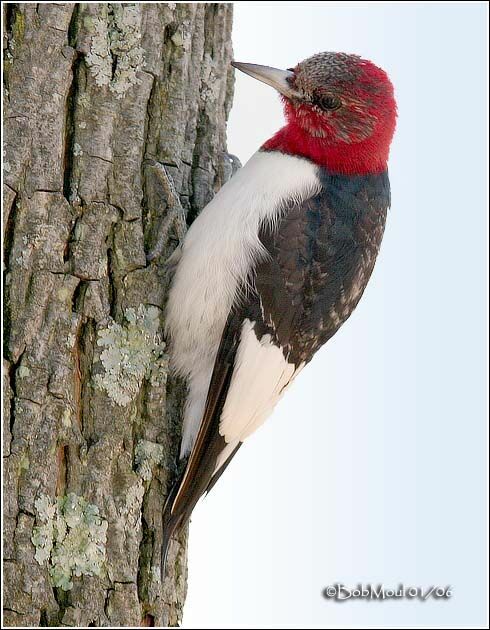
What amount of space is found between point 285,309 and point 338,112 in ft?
2.66

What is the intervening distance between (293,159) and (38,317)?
1.13 m

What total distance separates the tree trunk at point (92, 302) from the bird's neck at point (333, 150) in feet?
1.33

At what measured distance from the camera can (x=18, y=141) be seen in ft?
7.42

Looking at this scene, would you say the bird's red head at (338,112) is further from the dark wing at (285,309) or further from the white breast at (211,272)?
the white breast at (211,272)

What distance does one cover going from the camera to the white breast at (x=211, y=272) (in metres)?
2.61

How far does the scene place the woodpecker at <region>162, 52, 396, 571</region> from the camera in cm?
259

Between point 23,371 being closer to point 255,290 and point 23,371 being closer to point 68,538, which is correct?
point 68,538

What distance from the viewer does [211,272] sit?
103 inches

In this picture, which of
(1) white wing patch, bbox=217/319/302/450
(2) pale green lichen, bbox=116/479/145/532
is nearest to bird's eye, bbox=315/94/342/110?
(1) white wing patch, bbox=217/319/302/450

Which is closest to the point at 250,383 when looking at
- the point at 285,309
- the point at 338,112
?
the point at 285,309

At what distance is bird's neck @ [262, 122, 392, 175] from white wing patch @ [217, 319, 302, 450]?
0.70 m

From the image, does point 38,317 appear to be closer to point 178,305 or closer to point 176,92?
point 178,305

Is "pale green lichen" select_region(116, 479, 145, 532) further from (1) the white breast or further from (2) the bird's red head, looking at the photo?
(2) the bird's red head

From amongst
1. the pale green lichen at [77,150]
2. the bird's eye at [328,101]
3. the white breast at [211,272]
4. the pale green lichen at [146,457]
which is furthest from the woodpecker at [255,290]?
the pale green lichen at [77,150]
